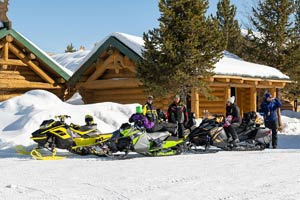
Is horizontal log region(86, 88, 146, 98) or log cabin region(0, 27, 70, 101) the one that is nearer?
log cabin region(0, 27, 70, 101)

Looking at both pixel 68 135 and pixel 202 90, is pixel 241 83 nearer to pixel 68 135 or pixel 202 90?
pixel 202 90

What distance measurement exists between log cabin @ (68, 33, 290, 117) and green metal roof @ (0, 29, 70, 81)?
527 mm

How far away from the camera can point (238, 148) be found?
10430 mm

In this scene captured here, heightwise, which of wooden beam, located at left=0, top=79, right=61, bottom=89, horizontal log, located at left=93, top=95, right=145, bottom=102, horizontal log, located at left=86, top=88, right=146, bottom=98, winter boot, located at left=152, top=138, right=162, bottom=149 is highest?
wooden beam, located at left=0, top=79, right=61, bottom=89

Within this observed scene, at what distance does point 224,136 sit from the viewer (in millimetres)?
→ 10406

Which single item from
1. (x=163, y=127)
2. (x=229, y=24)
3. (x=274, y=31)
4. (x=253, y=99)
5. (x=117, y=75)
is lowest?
(x=163, y=127)

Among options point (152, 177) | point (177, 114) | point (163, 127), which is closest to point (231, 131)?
point (177, 114)

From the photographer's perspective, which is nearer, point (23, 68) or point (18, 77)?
point (18, 77)

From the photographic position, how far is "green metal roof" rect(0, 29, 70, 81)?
17.1 meters

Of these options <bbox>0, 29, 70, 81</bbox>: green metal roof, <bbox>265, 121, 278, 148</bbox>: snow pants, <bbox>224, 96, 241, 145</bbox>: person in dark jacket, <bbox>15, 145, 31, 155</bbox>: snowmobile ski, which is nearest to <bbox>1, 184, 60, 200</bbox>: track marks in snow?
<bbox>15, 145, 31, 155</bbox>: snowmobile ski

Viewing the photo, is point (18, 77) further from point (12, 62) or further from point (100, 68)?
point (100, 68)

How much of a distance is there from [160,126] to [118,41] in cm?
867

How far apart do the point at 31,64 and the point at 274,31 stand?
1651 centimetres

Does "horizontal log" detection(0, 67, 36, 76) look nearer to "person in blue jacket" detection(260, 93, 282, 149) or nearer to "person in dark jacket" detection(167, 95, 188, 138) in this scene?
"person in dark jacket" detection(167, 95, 188, 138)
